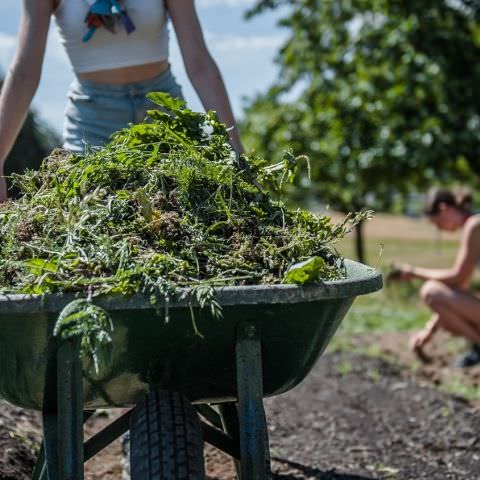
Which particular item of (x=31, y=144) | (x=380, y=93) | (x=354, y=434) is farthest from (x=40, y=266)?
(x=31, y=144)

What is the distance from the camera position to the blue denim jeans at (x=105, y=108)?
3828mm

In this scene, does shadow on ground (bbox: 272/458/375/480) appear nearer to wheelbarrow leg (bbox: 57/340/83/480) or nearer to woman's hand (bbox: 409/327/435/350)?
wheelbarrow leg (bbox: 57/340/83/480)

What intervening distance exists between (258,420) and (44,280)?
2.25 feet

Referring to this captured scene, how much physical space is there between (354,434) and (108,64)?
91.2 inches

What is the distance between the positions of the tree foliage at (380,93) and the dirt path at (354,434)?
17.2ft

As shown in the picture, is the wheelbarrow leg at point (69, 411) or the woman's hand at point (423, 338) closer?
the wheelbarrow leg at point (69, 411)

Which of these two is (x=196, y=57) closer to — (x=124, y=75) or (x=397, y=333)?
(x=124, y=75)

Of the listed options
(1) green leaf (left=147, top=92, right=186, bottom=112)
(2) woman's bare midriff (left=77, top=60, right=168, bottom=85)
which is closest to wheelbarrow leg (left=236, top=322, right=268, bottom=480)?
(1) green leaf (left=147, top=92, right=186, bottom=112)

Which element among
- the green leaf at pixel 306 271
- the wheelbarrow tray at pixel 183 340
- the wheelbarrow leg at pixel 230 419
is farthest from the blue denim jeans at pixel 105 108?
the green leaf at pixel 306 271

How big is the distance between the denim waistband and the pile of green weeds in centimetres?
71

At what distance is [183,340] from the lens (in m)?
2.60

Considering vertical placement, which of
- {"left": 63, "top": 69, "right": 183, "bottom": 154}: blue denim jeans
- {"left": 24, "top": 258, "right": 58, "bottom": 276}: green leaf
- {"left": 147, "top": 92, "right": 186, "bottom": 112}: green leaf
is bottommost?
{"left": 24, "top": 258, "right": 58, "bottom": 276}: green leaf

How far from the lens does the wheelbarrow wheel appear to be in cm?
254

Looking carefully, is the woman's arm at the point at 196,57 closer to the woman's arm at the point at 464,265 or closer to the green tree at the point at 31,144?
the woman's arm at the point at 464,265
